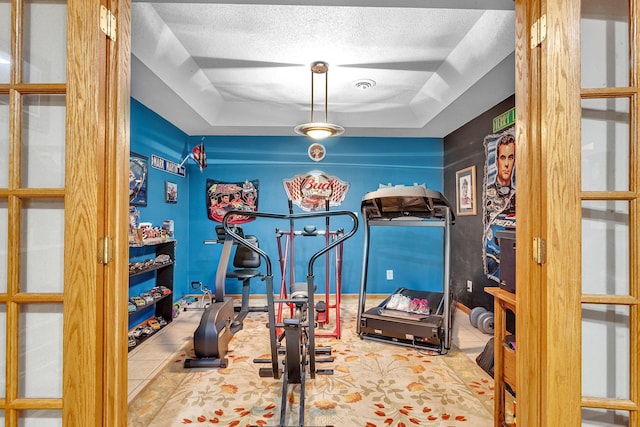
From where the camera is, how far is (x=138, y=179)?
125 inches

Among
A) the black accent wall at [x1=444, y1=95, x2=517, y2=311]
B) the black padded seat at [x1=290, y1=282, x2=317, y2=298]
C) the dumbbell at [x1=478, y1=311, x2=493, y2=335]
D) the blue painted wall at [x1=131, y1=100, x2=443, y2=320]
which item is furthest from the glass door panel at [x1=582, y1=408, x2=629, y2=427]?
the blue painted wall at [x1=131, y1=100, x2=443, y2=320]

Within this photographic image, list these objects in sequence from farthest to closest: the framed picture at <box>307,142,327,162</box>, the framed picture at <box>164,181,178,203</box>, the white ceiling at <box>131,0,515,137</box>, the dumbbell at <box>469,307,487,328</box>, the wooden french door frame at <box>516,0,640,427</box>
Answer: the framed picture at <box>307,142,327,162</box>, the framed picture at <box>164,181,178,203</box>, the dumbbell at <box>469,307,487,328</box>, the white ceiling at <box>131,0,515,137</box>, the wooden french door frame at <box>516,0,640,427</box>

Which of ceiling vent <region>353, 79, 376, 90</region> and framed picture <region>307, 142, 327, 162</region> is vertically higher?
ceiling vent <region>353, 79, 376, 90</region>

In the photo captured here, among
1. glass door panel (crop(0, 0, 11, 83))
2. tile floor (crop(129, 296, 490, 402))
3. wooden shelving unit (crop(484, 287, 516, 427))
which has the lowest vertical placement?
tile floor (crop(129, 296, 490, 402))

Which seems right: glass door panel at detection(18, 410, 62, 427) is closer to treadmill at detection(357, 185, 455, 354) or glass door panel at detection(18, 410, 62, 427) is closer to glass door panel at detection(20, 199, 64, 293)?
glass door panel at detection(20, 199, 64, 293)

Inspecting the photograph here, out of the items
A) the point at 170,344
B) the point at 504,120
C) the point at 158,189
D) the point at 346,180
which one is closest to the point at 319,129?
the point at 346,180

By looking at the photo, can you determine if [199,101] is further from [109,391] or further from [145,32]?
[109,391]

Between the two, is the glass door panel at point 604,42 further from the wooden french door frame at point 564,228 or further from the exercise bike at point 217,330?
the exercise bike at point 217,330

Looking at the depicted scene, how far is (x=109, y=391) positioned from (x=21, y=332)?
0.36 metres

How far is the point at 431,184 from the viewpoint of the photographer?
4.53 m

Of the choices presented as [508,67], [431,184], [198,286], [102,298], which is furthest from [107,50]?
[431,184]

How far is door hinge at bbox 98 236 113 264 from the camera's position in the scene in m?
1.02

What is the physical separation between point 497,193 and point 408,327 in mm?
1738

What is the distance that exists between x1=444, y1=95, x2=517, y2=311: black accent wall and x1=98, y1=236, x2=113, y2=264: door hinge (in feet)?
11.6
